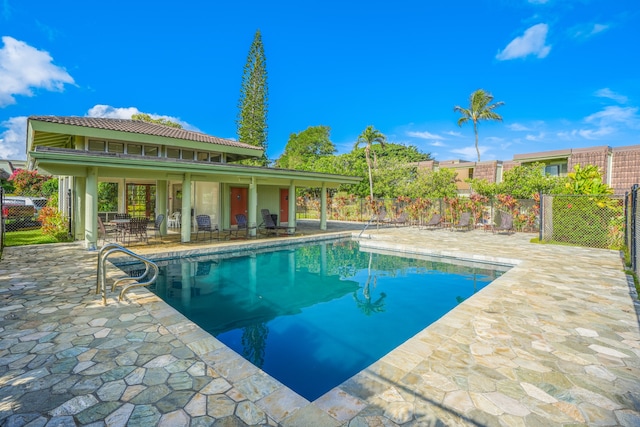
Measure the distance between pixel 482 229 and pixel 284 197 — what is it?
11120 millimetres

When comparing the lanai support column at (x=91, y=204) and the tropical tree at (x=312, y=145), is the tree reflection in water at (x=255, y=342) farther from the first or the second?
the tropical tree at (x=312, y=145)

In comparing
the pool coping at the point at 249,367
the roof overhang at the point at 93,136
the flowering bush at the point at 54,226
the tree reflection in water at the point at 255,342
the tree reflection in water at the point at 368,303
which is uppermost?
the roof overhang at the point at 93,136

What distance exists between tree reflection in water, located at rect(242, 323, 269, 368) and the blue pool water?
14mm

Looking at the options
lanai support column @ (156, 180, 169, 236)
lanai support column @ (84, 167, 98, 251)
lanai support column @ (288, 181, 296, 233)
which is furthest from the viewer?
lanai support column @ (288, 181, 296, 233)

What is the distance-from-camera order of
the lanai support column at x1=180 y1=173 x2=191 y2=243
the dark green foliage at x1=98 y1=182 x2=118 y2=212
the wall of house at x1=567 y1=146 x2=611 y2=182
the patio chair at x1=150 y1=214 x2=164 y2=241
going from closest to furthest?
the lanai support column at x1=180 y1=173 x2=191 y2=243, the patio chair at x1=150 y1=214 x2=164 y2=241, the dark green foliage at x1=98 y1=182 x2=118 y2=212, the wall of house at x1=567 y1=146 x2=611 y2=182

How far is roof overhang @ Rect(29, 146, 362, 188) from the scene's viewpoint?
8.14 meters

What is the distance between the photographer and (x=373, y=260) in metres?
10.4

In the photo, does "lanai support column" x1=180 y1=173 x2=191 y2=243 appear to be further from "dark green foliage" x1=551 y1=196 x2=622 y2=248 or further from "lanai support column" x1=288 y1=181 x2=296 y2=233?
"dark green foliage" x1=551 y1=196 x2=622 y2=248

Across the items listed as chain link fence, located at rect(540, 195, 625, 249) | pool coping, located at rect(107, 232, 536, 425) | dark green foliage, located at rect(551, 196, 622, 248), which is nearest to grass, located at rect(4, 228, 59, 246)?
pool coping, located at rect(107, 232, 536, 425)

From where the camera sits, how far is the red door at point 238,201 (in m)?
15.0

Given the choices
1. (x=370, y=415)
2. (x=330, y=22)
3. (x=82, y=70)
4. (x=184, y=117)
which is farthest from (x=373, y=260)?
(x=184, y=117)

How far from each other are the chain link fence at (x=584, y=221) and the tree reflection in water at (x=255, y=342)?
37.9 feet

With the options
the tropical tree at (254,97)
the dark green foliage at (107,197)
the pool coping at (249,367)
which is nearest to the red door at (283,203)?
the dark green foliage at (107,197)

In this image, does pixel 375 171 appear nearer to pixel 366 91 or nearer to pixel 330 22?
pixel 366 91
